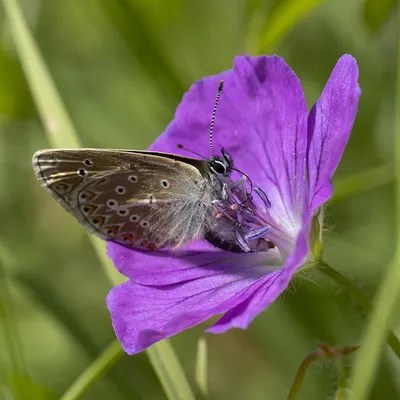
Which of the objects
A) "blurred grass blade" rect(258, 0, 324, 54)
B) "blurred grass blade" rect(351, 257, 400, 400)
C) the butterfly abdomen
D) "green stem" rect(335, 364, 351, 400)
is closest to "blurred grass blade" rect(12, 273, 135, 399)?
the butterfly abdomen

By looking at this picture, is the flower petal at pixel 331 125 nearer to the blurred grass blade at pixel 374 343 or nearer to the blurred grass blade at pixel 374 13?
the blurred grass blade at pixel 374 343

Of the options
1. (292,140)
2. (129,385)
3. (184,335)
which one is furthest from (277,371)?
(292,140)

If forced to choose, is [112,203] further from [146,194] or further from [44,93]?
[44,93]

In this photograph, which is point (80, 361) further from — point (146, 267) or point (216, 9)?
point (216, 9)

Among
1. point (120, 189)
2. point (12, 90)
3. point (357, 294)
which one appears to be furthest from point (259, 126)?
point (12, 90)

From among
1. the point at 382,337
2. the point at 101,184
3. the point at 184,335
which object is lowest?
the point at 184,335
